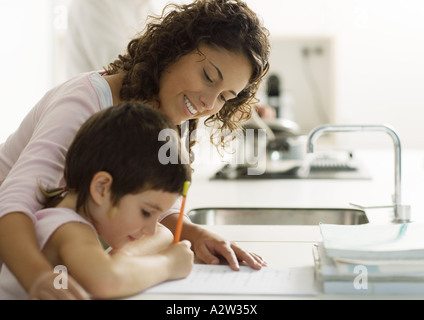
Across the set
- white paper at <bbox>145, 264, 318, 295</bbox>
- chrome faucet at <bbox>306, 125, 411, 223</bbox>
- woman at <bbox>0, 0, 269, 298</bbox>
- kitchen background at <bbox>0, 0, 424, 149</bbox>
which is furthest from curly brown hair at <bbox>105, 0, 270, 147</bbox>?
kitchen background at <bbox>0, 0, 424, 149</bbox>

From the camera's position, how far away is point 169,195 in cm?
84

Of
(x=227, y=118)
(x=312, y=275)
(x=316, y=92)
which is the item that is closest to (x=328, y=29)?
(x=316, y=92)

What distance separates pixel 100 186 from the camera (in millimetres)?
821

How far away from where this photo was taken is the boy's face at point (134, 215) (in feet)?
2.71

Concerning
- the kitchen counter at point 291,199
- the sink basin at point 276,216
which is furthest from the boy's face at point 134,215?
the sink basin at point 276,216

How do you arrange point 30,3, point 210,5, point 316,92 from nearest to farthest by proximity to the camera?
1. point 210,5
2. point 30,3
3. point 316,92

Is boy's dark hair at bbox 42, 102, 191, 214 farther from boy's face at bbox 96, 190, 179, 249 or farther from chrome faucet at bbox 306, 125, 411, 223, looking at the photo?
chrome faucet at bbox 306, 125, 411, 223

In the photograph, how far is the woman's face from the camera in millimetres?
1195

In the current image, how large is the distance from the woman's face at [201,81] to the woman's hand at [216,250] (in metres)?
0.29

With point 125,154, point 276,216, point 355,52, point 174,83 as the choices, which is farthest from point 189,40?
point 355,52

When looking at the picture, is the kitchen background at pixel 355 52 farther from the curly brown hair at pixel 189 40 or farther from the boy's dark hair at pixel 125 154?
the boy's dark hair at pixel 125 154

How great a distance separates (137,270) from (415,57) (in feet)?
12.2

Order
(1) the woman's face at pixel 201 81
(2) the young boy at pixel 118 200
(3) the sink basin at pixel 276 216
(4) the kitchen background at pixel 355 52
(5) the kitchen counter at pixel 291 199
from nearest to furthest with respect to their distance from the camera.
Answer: (2) the young boy at pixel 118 200
(5) the kitchen counter at pixel 291 199
(1) the woman's face at pixel 201 81
(3) the sink basin at pixel 276 216
(4) the kitchen background at pixel 355 52
